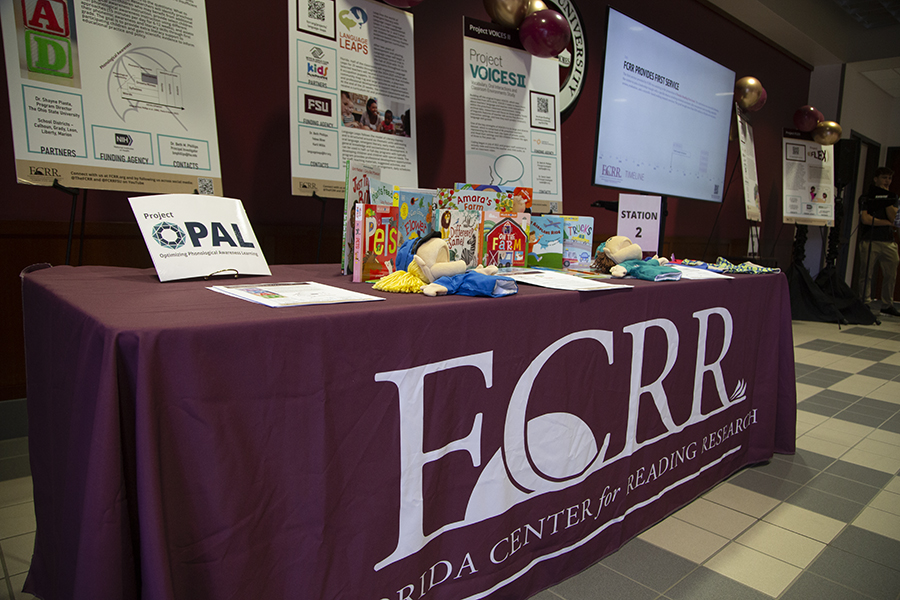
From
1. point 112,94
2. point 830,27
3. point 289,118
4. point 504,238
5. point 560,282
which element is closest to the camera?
point 560,282

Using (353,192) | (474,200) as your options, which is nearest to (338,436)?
(353,192)

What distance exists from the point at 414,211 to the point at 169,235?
59 cm

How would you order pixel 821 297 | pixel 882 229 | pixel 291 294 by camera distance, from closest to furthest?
pixel 291 294 < pixel 821 297 < pixel 882 229

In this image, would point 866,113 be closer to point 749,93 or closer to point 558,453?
point 749,93

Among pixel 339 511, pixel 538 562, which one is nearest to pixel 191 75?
pixel 339 511

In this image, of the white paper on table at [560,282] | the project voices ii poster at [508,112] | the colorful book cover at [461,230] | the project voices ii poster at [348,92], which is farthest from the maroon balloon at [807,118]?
the colorful book cover at [461,230]

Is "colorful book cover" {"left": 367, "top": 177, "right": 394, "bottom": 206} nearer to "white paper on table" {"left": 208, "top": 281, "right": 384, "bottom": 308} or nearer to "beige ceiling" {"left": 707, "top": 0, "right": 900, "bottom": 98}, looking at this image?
"white paper on table" {"left": 208, "top": 281, "right": 384, "bottom": 308}

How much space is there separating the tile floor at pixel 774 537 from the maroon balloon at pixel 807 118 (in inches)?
150

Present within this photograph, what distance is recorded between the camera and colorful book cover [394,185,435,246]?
1.40m

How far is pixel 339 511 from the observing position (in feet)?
2.97

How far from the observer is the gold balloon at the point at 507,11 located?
2.61 metres

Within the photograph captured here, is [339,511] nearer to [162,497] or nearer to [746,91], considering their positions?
[162,497]

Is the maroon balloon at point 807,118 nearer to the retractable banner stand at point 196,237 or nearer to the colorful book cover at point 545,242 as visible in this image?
the colorful book cover at point 545,242

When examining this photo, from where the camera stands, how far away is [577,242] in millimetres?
1877
